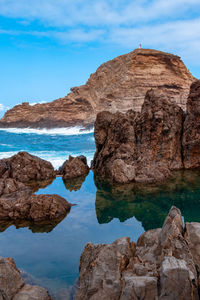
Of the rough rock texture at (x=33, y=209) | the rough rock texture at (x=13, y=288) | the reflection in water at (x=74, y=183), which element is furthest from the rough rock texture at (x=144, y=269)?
the reflection in water at (x=74, y=183)

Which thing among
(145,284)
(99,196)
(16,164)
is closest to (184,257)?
(145,284)

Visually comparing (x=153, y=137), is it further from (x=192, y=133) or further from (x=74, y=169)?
(x=74, y=169)

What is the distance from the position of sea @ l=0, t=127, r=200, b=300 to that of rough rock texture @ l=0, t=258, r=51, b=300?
880 mm

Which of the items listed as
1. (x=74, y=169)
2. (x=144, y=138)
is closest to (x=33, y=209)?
(x=74, y=169)

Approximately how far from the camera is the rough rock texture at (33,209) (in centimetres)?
890

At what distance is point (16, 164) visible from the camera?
1438 centimetres

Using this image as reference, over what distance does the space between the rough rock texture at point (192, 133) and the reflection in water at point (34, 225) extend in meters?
9.76

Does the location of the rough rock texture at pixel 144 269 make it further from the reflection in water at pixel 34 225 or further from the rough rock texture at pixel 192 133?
the rough rock texture at pixel 192 133

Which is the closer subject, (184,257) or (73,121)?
(184,257)

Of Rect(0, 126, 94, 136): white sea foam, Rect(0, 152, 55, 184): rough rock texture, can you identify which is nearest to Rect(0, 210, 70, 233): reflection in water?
Rect(0, 152, 55, 184): rough rock texture

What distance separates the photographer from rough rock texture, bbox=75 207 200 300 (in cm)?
339

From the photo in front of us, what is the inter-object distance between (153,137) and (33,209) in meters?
8.80

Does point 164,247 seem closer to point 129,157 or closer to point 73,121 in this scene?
point 129,157

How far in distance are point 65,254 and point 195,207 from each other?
17.5 feet
